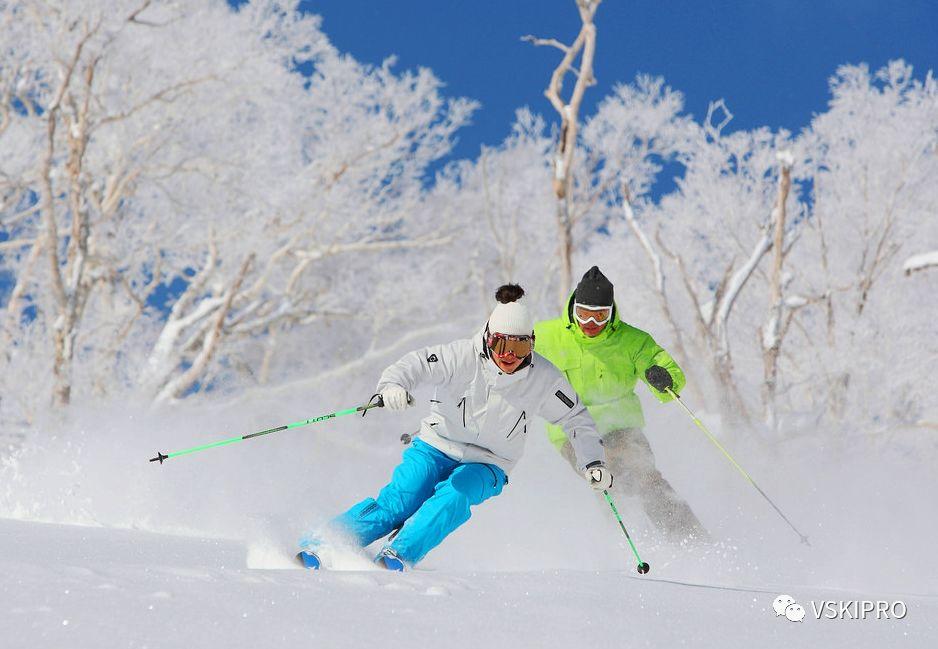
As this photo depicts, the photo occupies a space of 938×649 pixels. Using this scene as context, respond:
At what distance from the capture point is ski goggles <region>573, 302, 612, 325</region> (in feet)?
15.5

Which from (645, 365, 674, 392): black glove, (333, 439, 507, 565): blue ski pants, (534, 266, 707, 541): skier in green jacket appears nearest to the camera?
(333, 439, 507, 565): blue ski pants

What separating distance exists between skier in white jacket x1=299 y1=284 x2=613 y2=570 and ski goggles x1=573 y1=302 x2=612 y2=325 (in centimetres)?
70

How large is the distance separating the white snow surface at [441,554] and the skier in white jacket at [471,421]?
29 cm

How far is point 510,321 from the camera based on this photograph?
384 centimetres

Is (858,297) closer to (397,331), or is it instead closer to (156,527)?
(397,331)

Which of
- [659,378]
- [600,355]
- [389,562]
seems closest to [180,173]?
[600,355]

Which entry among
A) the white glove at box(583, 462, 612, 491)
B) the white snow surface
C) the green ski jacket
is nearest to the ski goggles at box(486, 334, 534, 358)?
the white glove at box(583, 462, 612, 491)

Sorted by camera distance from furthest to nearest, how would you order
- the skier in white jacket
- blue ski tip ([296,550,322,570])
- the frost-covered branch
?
the frost-covered branch < the skier in white jacket < blue ski tip ([296,550,322,570])

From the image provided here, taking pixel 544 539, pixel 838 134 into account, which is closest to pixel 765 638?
pixel 544 539

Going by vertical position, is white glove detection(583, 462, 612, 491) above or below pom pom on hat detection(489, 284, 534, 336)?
below

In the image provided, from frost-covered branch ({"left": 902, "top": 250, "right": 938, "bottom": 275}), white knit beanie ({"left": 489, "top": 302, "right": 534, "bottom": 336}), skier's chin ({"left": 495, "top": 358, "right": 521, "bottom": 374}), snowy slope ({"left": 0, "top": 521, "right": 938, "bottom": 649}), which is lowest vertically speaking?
snowy slope ({"left": 0, "top": 521, "right": 938, "bottom": 649})

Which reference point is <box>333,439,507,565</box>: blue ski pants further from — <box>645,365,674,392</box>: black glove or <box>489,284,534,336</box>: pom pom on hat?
<box>645,365,674,392</box>: black glove

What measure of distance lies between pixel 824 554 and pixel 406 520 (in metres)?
2.60

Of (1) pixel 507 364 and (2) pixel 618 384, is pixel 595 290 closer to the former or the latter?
(2) pixel 618 384
